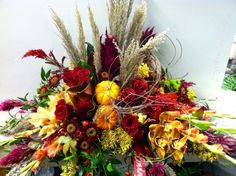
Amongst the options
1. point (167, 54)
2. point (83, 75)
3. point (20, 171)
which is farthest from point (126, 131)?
point (167, 54)

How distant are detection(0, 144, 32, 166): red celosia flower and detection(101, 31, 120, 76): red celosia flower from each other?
35cm

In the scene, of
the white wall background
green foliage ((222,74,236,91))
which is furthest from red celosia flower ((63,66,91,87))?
green foliage ((222,74,236,91))

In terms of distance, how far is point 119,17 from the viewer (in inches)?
36.6

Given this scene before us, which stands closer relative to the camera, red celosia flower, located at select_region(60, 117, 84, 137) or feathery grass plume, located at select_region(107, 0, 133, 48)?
red celosia flower, located at select_region(60, 117, 84, 137)

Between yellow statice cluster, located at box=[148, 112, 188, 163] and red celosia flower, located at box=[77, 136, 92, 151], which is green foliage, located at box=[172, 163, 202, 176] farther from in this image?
red celosia flower, located at box=[77, 136, 92, 151]

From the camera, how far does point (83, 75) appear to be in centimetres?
81

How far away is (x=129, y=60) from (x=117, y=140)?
24cm

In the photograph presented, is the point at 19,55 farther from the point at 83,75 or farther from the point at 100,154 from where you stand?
the point at 100,154

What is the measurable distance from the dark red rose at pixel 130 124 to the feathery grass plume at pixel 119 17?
285mm

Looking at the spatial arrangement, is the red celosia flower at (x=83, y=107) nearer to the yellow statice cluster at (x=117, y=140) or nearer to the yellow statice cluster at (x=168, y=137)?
the yellow statice cluster at (x=117, y=140)

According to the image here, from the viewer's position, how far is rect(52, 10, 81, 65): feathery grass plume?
90cm

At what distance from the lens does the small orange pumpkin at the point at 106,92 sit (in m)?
0.86

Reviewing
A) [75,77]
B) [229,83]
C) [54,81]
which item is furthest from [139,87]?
[229,83]

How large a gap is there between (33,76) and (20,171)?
456 mm
